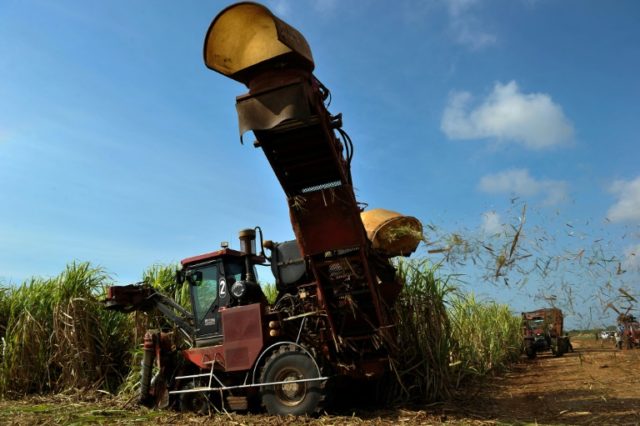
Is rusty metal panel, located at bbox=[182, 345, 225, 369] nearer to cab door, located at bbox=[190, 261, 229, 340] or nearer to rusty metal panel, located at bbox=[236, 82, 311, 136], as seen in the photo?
cab door, located at bbox=[190, 261, 229, 340]

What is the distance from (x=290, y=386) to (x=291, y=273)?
4.49ft

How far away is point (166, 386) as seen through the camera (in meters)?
7.64

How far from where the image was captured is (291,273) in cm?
685

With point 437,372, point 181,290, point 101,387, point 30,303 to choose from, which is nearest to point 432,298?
point 437,372

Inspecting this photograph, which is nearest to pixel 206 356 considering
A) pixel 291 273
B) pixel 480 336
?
pixel 291 273

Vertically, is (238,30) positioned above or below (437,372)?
above

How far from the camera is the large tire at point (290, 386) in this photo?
612 centimetres

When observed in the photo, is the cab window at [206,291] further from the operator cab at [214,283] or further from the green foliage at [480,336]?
the green foliage at [480,336]

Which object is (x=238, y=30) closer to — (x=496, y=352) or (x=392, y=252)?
(x=392, y=252)

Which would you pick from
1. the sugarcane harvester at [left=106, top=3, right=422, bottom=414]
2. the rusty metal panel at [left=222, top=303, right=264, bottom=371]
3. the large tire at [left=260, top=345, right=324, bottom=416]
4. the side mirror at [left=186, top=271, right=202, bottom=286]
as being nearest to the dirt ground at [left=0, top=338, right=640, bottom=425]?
the large tire at [left=260, top=345, right=324, bottom=416]

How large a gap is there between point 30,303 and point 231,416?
19.1ft

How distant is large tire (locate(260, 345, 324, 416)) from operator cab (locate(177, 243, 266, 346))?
1.03m

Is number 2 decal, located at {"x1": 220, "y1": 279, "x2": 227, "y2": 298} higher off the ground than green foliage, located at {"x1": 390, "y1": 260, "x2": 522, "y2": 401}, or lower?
higher

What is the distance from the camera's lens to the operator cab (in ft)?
24.3
